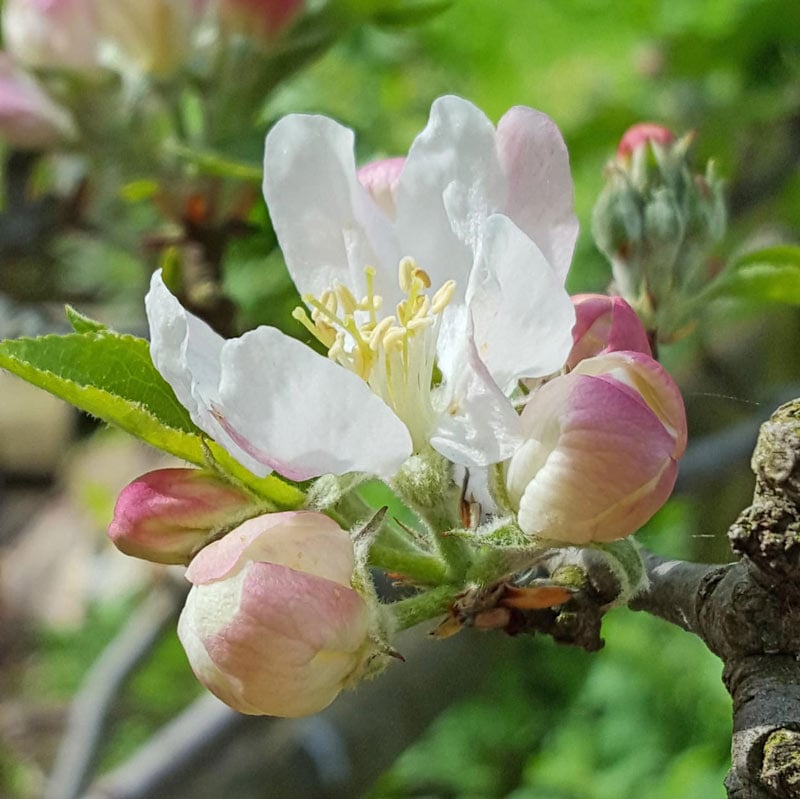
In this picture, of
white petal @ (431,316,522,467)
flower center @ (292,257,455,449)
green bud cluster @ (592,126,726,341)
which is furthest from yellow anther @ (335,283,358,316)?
green bud cluster @ (592,126,726,341)

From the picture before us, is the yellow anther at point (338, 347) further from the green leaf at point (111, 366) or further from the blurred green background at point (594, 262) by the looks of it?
the blurred green background at point (594, 262)

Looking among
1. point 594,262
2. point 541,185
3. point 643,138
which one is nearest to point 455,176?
point 541,185

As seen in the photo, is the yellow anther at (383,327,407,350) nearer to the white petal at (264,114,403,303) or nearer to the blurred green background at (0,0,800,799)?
the white petal at (264,114,403,303)

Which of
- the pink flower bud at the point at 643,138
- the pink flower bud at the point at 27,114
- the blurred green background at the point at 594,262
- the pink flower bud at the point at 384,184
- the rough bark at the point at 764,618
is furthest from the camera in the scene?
the blurred green background at the point at 594,262

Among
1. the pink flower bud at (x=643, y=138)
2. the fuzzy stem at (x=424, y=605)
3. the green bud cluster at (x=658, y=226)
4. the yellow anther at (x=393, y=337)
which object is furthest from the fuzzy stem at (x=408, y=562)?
the pink flower bud at (x=643, y=138)

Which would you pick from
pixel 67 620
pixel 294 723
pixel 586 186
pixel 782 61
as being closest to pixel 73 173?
pixel 294 723

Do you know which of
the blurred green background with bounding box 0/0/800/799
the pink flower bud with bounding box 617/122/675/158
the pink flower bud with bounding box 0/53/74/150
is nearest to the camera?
the pink flower bud with bounding box 617/122/675/158
